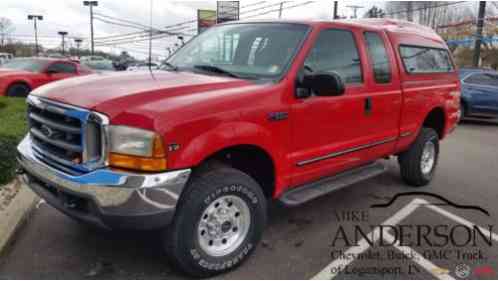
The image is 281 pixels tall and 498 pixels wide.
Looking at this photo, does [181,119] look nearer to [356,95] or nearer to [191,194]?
[191,194]

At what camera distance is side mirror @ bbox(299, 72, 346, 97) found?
318cm

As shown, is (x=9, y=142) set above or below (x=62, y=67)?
below

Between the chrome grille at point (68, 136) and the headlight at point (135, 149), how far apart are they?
0.25 feet

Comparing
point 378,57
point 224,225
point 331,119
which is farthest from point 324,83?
point 378,57

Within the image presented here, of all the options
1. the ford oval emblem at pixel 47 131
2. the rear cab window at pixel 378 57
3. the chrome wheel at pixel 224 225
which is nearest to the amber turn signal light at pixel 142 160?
the chrome wheel at pixel 224 225

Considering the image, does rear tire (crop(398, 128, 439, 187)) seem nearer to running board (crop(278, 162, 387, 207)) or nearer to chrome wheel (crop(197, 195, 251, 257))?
running board (crop(278, 162, 387, 207))

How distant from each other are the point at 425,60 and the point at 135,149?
420 cm

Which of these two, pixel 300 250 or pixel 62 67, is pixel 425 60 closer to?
pixel 300 250

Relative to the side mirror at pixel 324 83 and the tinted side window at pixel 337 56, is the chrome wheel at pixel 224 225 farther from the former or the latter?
the tinted side window at pixel 337 56

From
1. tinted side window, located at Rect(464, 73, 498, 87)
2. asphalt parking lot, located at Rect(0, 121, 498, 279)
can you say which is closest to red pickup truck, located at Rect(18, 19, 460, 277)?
asphalt parking lot, located at Rect(0, 121, 498, 279)

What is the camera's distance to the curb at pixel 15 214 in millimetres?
3432

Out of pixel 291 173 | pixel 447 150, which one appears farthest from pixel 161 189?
pixel 447 150

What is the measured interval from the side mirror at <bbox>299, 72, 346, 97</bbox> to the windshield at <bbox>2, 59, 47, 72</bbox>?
10715 millimetres

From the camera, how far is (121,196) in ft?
8.14
